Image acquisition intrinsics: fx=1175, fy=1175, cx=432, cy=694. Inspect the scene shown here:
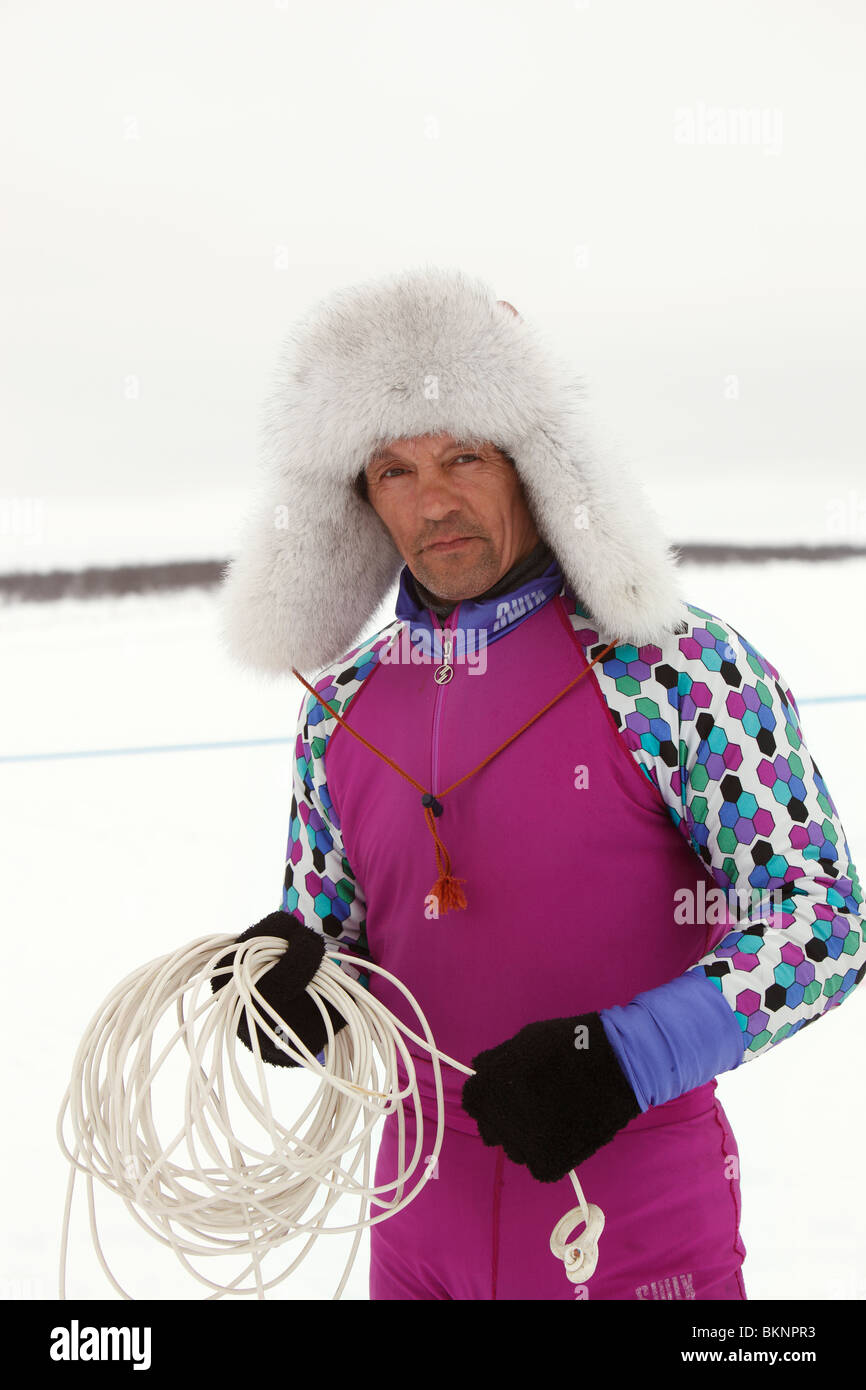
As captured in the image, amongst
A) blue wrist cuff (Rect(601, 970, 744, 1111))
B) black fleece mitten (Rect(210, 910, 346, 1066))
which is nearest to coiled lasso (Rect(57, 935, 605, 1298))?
black fleece mitten (Rect(210, 910, 346, 1066))

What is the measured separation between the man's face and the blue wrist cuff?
0.50 metres

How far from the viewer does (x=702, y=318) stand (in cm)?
847

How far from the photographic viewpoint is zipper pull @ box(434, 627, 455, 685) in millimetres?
1359

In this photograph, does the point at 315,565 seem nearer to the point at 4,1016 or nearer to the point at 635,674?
the point at 635,674

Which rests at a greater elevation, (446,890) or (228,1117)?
(446,890)

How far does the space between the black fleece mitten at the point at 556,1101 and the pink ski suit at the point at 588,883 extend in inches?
4.8

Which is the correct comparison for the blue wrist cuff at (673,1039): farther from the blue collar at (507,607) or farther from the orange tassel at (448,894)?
the blue collar at (507,607)

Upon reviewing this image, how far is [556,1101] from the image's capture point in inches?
40.1

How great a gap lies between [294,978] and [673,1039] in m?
0.39

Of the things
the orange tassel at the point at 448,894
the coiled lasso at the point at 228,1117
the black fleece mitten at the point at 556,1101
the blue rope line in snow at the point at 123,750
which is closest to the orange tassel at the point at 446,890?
the orange tassel at the point at 448,894

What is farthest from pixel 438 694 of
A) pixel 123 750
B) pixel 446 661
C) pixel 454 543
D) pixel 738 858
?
pixel 123 750

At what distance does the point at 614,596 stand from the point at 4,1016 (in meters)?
2.37

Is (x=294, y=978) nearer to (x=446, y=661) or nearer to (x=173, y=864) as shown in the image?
(x=446, y=661)

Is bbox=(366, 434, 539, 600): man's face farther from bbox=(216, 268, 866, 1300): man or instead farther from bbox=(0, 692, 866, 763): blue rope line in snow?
bbox=(0, 692, 866, 763): blue rope line in snow
